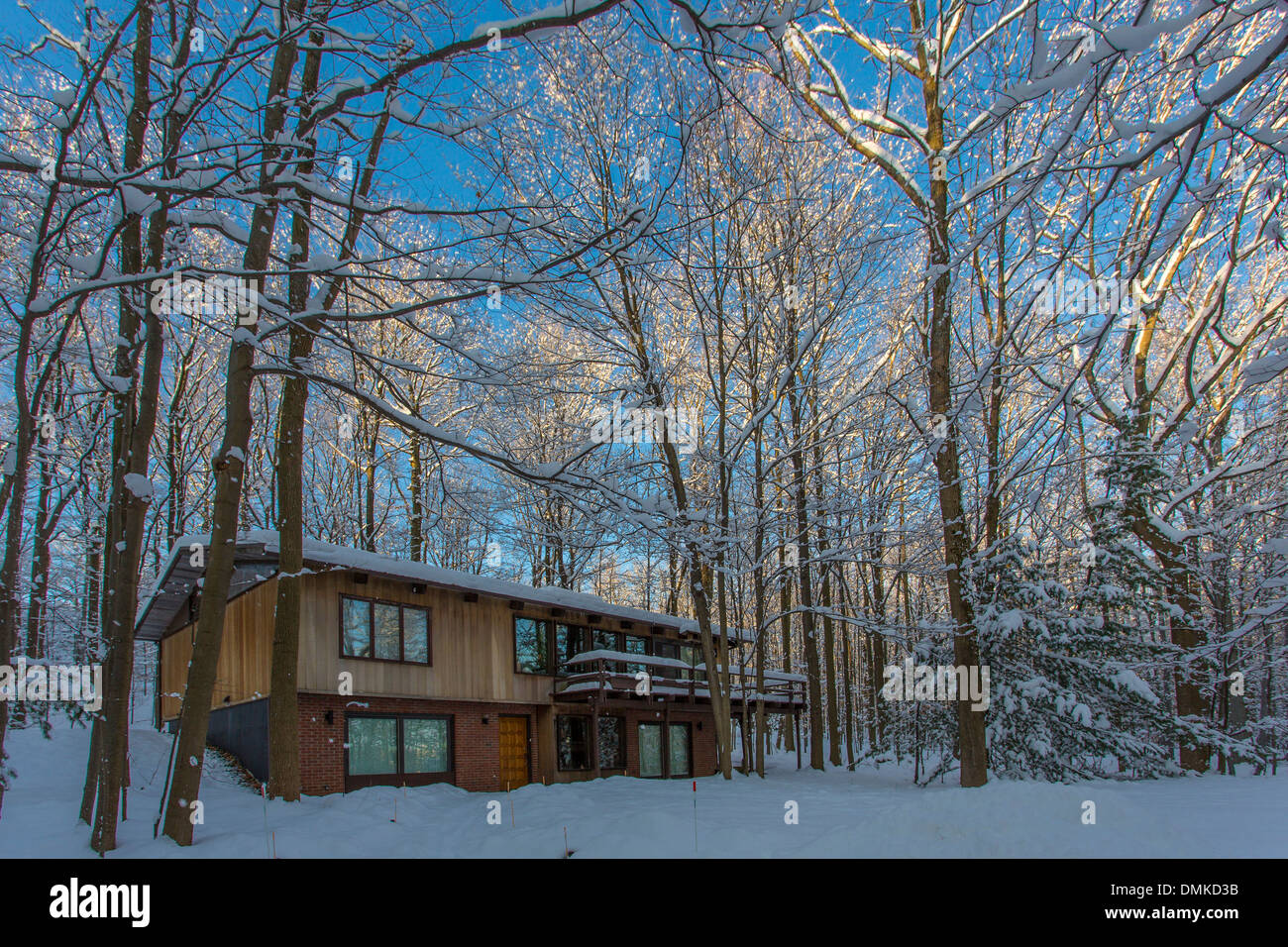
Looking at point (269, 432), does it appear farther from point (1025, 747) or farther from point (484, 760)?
point (1025, 747)

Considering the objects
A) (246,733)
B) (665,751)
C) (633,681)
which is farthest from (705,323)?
(246,733)

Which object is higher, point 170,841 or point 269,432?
point 269,432

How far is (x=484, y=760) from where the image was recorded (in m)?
17.3

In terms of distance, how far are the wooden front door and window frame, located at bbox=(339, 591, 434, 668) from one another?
304cm

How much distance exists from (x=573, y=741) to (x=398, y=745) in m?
5.38

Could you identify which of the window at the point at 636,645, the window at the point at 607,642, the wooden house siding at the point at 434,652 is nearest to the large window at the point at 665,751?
the window at the point at 636,645

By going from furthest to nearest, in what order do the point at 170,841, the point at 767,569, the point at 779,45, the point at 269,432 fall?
1. the point at 269,432
2. the point at 767,569
3. the point at 170,841
4. the point at 779,45

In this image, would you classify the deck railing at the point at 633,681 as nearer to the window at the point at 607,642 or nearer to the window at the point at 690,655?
the window at the point at 607,642

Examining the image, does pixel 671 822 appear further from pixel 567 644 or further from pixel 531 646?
pixel 567 644

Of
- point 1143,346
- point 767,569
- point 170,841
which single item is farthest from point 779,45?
point 767,569

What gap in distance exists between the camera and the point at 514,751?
60.5ft

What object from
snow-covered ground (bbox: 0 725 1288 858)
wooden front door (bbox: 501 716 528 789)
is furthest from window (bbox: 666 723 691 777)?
snow-covered ground (bbox: 0 725 1288 858)

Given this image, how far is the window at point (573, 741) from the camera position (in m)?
19.4
